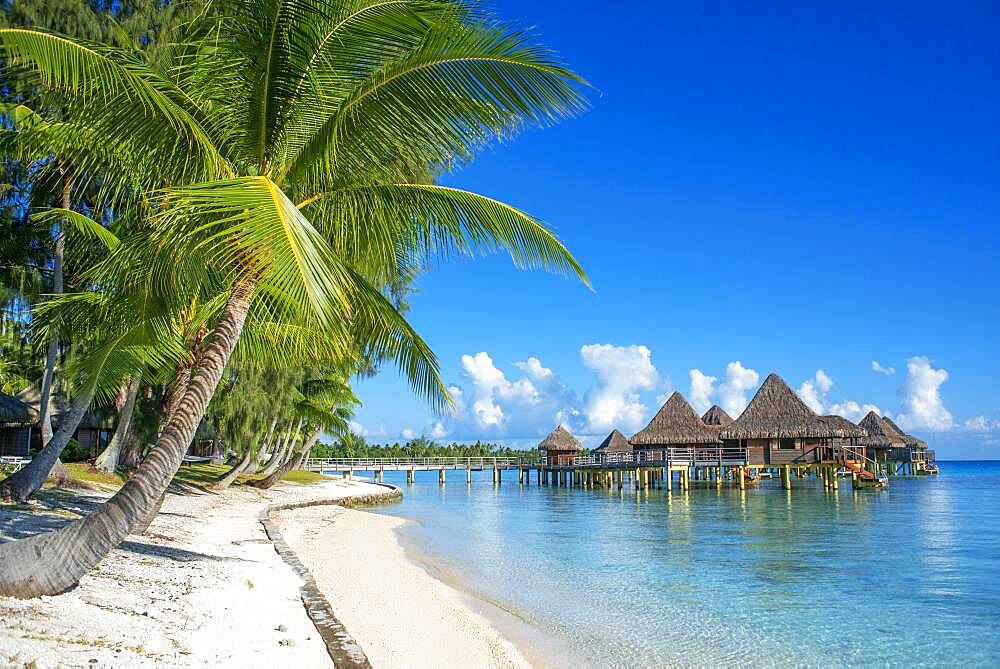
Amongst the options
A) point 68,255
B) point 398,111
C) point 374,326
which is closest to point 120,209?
point 68,255

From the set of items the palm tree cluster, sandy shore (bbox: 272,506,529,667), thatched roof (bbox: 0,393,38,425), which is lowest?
sandy shore (bbox: 272,506,529,667)

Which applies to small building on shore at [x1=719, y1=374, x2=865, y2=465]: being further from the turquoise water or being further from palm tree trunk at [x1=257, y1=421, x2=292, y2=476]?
palm tree trunk at [x1=257, y1=421, x2=292, y2=476]

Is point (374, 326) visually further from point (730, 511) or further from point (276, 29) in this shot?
point (730, 511)

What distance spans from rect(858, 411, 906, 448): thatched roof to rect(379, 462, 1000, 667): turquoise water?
30.9 metres

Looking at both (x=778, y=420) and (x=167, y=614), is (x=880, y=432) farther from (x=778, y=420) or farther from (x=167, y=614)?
(x=167, y=614)

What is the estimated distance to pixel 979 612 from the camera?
10406mm

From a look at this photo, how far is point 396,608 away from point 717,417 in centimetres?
4789

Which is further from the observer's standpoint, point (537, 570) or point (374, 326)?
point (537, 570)

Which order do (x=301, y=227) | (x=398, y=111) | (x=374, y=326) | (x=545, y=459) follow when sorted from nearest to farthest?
(x=301, y=227)
(x=398, y=111)
(x=374, y=326)
(x=545, y=459)

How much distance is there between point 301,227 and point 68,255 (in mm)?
10393

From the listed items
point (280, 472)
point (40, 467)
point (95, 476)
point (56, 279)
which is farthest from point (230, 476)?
point (40, 467)

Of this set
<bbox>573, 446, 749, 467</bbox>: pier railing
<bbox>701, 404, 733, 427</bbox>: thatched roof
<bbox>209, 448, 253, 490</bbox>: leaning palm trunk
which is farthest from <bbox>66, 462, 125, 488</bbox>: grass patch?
<bbox>701, 404, 733, 427</bbox>: thatched roof

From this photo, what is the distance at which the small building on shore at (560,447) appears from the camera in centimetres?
4994

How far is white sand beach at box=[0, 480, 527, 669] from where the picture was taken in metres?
4.39
